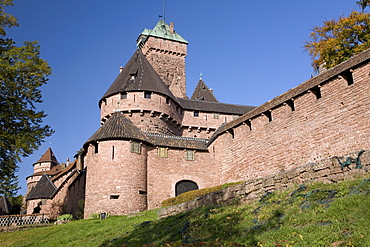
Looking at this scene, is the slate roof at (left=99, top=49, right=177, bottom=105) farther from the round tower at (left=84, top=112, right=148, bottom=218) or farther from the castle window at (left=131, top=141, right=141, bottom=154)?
the castle window at (left=131, top=141, right=141, bottom=154)

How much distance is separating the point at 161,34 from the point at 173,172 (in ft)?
110

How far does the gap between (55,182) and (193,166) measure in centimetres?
2055

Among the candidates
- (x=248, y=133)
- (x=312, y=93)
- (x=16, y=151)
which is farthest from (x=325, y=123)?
(x=16, y=151)

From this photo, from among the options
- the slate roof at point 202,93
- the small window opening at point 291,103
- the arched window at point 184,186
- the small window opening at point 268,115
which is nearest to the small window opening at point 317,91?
the small window opening at point 291,103

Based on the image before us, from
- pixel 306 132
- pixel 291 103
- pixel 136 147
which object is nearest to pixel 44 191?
pixel 136 147

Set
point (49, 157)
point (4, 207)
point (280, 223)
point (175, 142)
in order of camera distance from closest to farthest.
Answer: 1. point (280, 223)
2. point (175, 142)
3. point (4, 207)
4. point (49, 157)

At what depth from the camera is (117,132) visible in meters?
26.4

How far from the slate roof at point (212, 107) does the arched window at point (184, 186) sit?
493 inches

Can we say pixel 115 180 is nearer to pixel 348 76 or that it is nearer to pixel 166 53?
pixel 348 76

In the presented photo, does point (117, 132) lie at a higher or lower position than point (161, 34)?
lower

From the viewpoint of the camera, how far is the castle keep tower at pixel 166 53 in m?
54.2

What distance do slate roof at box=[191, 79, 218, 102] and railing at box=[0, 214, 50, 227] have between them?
24602 mm

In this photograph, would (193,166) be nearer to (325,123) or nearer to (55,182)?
(325,123)

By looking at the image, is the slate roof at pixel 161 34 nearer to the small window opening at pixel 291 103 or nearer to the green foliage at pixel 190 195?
the green foliage at pixel 190 195
